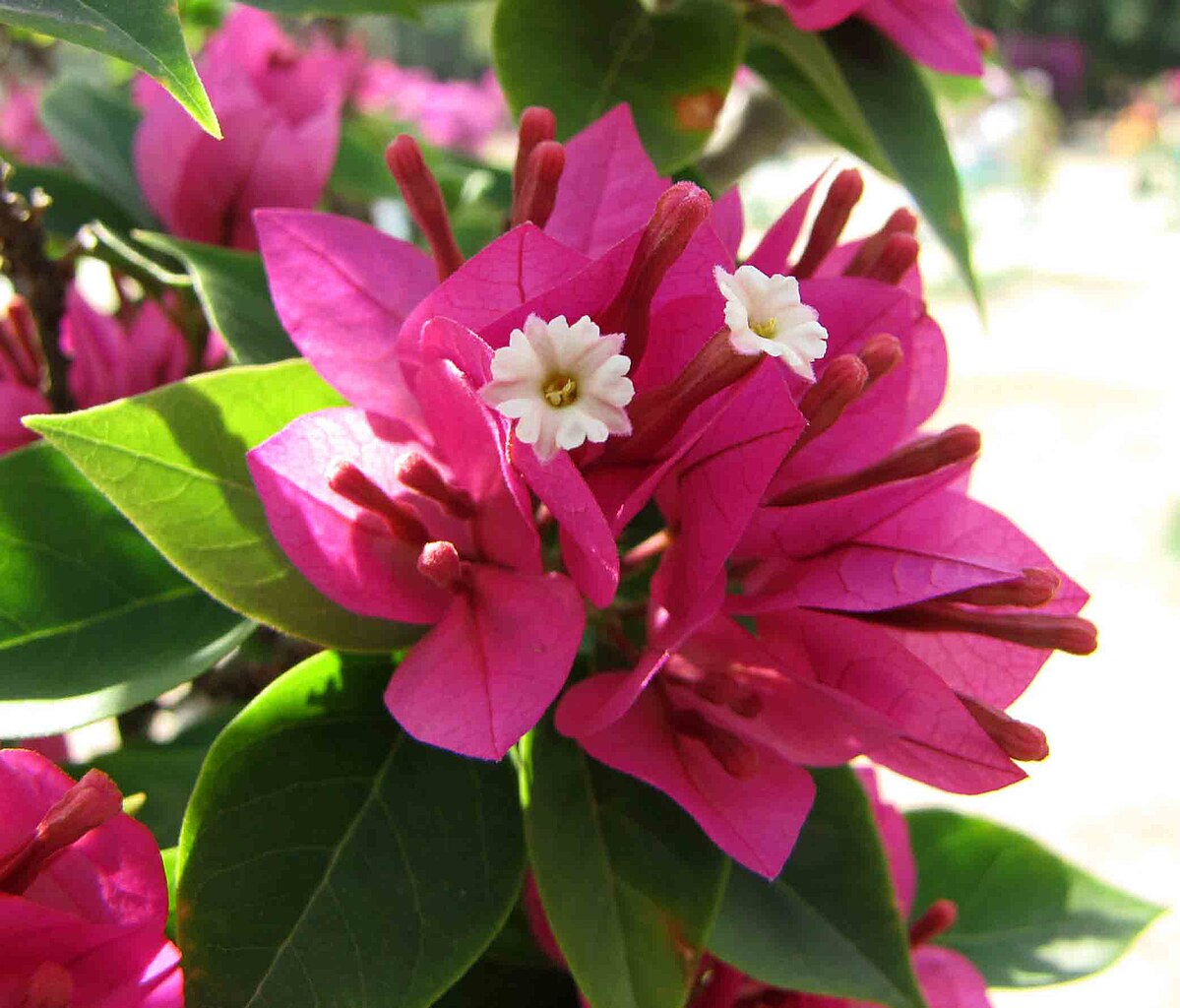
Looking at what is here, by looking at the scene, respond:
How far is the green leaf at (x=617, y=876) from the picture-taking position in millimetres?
360

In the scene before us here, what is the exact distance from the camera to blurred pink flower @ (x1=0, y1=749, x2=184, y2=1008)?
0.32m

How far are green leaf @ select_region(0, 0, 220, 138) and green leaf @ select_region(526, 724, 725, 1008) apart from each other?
22cm

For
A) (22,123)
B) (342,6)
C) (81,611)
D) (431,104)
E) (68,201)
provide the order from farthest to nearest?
1. (431,104)
2. (22,123)
3. (68,201)
4. (342,6)
5. (81,611)

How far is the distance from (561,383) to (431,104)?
206 centimetres

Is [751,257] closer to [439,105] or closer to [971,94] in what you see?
[971,94]

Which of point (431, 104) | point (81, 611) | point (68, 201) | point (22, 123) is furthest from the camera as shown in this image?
point (431, 104)

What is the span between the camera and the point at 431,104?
2238 mm

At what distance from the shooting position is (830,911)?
42 centimetres

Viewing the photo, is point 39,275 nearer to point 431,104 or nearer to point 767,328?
point 767,328

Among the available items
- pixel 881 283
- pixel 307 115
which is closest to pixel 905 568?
pixel 881 283

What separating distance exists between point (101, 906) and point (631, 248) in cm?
23

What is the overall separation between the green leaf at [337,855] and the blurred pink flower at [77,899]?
1 centimetres

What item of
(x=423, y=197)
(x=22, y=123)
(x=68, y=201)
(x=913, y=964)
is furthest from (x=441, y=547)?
(x=22, y=123)

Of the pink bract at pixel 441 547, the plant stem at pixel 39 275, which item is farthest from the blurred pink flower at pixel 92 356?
the pink bract at pixel 441 547
